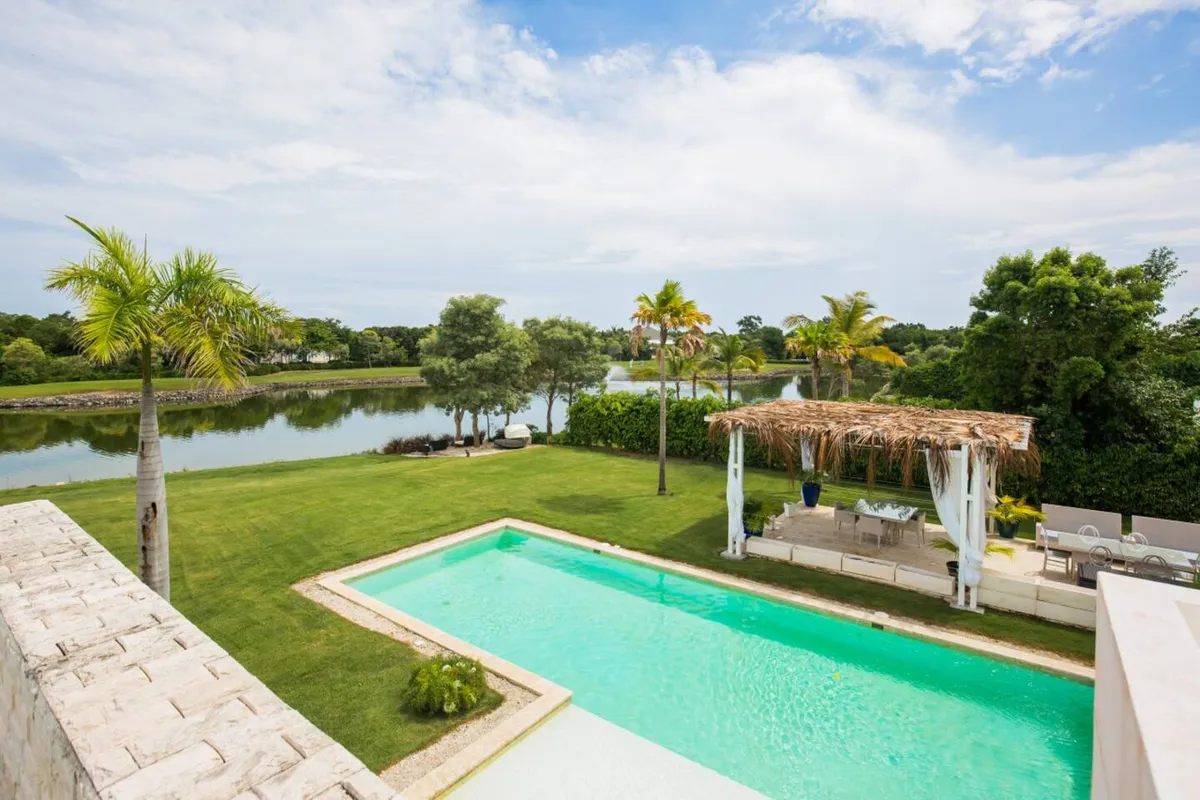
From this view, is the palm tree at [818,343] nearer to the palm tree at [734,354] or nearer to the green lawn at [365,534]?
the palm tree at [734,354]

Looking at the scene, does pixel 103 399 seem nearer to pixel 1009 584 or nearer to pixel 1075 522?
pixel 1009 584

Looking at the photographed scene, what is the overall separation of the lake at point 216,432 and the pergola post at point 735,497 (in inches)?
561

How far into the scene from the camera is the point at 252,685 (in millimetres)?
3197

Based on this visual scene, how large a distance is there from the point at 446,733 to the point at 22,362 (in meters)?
66.1

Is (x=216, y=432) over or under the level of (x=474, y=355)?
under

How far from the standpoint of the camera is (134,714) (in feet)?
9.51

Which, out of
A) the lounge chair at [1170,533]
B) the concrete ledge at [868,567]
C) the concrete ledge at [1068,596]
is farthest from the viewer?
the concrete ledge at [868,567]

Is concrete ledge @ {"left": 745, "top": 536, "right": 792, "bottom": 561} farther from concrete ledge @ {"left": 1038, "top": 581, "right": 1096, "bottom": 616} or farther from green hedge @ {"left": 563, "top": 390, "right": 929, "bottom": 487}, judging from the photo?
green hedge @ {"left": 563, "top": 390, "right": 929, "bottom": 487}

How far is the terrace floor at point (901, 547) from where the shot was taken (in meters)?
9.42

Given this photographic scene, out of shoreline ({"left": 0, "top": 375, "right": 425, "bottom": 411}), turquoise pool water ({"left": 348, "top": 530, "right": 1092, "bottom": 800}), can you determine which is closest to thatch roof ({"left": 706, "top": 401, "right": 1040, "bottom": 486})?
turquoise pool water ({"left": 348, "top": 530, "right": 1092, "bottom": 800})

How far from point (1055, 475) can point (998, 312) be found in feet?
13.3

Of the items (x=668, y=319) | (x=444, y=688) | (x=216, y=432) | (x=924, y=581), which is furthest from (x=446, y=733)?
(x=216, y=432)

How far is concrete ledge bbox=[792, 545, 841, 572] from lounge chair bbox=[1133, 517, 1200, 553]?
191 inches

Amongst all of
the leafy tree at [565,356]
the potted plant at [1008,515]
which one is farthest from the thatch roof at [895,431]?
the leafy tree at [565,356]
